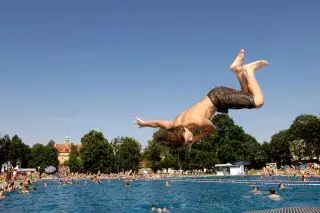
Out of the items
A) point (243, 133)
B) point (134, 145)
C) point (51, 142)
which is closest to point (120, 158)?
point (134, 145)

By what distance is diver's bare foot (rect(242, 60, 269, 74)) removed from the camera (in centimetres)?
764

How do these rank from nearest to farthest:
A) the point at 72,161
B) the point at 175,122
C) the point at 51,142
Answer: the point at 175,122, the point at 72,161, the point at 51,142

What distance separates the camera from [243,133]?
93875mm

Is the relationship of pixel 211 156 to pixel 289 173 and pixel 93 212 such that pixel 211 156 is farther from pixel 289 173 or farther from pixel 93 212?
pixel 93 212

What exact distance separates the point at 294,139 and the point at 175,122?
91.6 metres

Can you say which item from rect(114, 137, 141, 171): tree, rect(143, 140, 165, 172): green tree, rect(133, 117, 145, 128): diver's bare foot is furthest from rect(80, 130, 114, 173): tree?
rect(133, 117, 145, 128): diver's bare foot

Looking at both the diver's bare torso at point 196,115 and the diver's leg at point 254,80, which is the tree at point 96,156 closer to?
the diver's leg at point 254,80

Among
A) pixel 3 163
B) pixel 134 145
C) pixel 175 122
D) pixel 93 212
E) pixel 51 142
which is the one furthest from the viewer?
pixel 51 142

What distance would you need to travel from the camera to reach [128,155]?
9731cm

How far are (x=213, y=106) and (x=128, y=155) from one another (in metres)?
91.2

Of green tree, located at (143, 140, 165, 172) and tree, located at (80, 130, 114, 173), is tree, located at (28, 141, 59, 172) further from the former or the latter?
green tree, located at (143, 140, 165, 172)

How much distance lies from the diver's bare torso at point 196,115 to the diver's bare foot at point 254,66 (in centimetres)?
102

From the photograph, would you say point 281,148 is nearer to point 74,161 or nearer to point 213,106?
point 74,161

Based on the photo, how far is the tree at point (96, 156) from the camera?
88250mm
